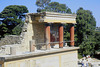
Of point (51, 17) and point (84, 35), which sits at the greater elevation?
point (51, 17)

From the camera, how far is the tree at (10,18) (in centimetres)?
2830

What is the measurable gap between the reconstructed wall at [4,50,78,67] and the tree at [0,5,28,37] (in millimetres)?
18240

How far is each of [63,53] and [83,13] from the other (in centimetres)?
1402

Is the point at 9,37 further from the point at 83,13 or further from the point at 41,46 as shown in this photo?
the point at 83,13

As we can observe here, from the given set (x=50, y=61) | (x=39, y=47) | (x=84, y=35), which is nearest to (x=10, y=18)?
(x=84, y=35)

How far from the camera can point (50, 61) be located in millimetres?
10562

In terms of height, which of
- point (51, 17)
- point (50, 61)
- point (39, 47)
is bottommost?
point (50, 61)

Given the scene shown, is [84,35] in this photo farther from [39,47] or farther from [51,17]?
[51,17]

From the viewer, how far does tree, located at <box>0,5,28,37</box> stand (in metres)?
28.3

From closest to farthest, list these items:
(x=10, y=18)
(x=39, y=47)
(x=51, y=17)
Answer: (x=51, y=17)
(x=39, y=47)
(x=10, y=18)

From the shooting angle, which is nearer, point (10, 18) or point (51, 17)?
point (51, 17)

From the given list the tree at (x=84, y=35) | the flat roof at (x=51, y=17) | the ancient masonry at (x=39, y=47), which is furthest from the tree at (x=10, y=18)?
the flat roof at (x=51, y=17)

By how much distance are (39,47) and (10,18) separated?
18.0 meters

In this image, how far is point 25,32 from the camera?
36.9 feet
